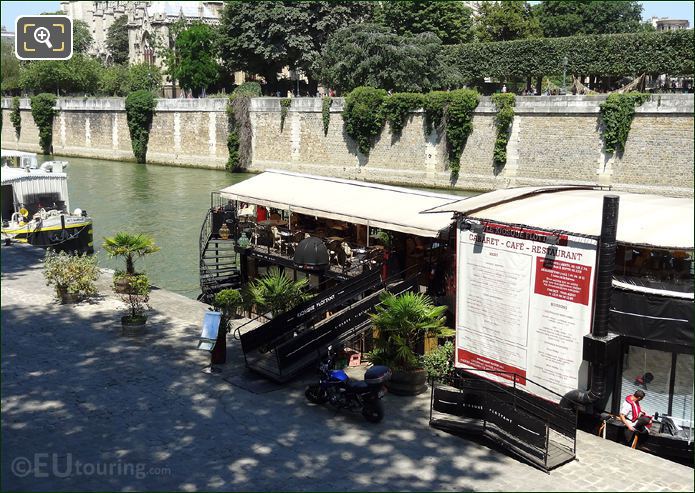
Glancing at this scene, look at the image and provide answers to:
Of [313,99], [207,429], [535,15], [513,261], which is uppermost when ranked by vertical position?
[535,15]

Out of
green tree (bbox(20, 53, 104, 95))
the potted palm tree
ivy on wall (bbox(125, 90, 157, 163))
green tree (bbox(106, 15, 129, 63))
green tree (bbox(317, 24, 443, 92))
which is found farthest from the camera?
green tree (bbox(106, 15, 129, 63))

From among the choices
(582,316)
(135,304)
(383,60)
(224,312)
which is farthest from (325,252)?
(383,60)

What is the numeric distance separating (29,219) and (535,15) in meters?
50.9

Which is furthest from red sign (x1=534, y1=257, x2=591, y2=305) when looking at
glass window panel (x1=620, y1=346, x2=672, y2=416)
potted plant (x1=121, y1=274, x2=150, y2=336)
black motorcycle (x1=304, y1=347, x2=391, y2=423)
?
potted plant (x1=121, y1=274, x2=150, y2=336)

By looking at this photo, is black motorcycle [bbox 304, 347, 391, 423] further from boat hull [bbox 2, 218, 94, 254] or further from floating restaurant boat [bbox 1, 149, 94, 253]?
boat hull [bbox 2, 218, 94, 254]

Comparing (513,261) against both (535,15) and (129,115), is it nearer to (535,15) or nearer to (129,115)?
(129,115)

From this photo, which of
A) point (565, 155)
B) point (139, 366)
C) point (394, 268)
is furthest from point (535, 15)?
point (139, 366)

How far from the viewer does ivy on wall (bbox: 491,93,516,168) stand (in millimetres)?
36606

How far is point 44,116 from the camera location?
60750 millimetres

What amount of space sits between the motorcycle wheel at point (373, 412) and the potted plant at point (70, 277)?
7.19 m

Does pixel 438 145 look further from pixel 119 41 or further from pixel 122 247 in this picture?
pixel 119 41

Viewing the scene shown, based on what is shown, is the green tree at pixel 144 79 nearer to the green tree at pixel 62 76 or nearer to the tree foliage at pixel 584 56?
the green tree at pixel 62 76

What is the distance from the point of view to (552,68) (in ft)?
150

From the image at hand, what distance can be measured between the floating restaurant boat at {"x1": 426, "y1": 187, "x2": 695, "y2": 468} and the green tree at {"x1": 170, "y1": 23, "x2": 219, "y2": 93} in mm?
55178
